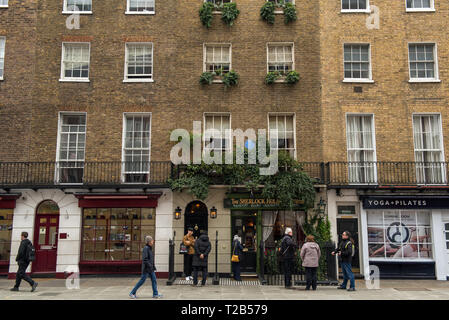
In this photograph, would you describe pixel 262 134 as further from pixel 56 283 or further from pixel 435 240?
pixel 56 283

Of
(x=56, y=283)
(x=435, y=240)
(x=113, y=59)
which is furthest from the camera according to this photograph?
(x=113, y=59)

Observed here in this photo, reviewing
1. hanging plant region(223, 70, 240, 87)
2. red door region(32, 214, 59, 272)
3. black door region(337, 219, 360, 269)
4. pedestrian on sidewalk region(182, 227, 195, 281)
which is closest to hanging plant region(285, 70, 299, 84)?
hanging plant region(223, 70, 240, 87)

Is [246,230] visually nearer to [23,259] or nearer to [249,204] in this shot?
[249,204]

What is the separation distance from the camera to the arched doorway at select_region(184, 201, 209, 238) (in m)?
15.4

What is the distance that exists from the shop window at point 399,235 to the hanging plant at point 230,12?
9.91 metres

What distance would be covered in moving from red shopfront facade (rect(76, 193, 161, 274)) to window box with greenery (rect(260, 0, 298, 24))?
8789 mm

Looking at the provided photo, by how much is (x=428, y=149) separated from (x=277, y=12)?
8.61 meters

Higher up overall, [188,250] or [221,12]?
[221,12]

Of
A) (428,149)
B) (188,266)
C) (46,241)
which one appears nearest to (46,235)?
(46,241)

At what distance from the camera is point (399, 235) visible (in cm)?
1556

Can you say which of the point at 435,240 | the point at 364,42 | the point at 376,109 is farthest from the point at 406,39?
the point at 435,240

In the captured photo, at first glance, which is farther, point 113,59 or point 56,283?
point 113,59

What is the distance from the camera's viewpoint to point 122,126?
16.1 metres

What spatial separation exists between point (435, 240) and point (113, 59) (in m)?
15.1
